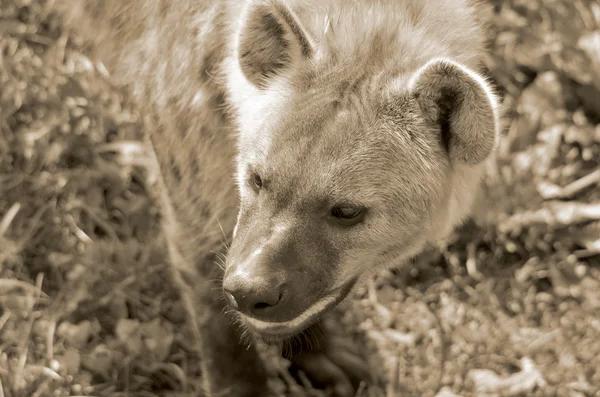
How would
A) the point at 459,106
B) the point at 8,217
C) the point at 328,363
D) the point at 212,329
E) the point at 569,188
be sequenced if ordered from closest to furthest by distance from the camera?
1. the point at 459,106
2. the point at 212,329
3. the point at 328,363
4. the point at 8,217
5. the point at 569,188

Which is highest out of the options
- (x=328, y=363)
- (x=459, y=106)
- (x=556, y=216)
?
(x=459, y=106)

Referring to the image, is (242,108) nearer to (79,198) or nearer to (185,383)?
(185,383)

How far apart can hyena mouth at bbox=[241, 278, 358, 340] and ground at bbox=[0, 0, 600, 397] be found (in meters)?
0.68

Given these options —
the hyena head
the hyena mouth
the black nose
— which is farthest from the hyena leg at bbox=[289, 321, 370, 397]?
the black nose

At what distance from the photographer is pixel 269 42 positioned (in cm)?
220

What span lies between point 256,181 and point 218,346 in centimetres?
83

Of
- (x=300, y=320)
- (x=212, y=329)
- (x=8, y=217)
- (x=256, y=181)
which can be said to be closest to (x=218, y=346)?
(x=212, y=329)

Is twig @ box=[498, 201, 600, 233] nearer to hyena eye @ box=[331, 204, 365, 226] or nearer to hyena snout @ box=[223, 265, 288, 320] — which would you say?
hyena eye @ box=[331, 204, 365, 226]

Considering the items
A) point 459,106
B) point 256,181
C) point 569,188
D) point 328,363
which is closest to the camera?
point 459,106

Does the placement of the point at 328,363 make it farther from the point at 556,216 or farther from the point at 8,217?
the point at 8,217

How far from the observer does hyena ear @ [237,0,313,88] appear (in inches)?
82.2

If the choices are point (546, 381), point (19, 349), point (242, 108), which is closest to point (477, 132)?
point (242, 108)

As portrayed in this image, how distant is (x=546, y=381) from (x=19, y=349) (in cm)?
179

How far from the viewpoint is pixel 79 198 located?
334 cm
